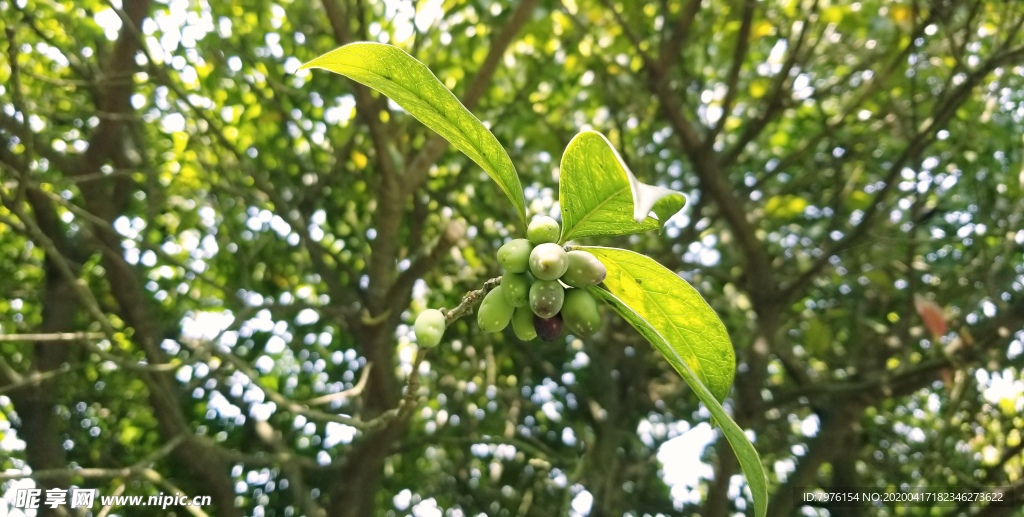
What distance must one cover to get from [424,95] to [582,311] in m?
0.32

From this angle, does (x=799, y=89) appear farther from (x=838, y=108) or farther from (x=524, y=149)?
(x=524, y=149)

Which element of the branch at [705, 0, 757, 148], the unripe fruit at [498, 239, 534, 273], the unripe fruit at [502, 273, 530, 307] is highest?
the branch at [705, 0, 757, 148]

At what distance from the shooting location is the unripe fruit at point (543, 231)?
30.6 inches

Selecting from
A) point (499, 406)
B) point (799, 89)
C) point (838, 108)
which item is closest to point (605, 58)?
point (799, 89)

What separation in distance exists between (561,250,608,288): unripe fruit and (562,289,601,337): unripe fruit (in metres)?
0.04

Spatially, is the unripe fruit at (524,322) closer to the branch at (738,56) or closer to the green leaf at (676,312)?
the green leaf at (676,312)

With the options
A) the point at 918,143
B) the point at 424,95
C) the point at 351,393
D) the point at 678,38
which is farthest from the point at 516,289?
the point at 918,143

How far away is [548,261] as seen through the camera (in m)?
0.73

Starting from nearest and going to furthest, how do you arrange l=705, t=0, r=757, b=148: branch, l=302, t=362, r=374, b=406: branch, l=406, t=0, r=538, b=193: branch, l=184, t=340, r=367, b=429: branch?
l=184, t=340, r=367, b=429: branch, l=302, t=362, r=374, b=406: branch, l=406, t=0, r=538, b=193: branch, l=705, t=0, r=757, b=148: branch

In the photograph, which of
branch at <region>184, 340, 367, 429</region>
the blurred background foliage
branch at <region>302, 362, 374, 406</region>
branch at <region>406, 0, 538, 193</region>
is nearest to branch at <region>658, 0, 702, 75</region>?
the blurred background foliage

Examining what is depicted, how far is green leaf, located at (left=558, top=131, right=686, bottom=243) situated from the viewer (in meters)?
0.72

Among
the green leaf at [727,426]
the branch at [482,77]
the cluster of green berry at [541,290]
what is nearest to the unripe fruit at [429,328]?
the cluster of green berry at [541,290]

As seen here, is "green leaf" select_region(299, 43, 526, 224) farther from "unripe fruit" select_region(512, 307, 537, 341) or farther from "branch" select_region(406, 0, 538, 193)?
"branch" select_region(406, 0, 538, 193)

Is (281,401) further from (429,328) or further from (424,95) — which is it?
(424,95)
